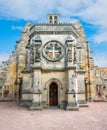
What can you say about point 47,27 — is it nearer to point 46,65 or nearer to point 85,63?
point 46,65

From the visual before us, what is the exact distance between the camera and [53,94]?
18.6 m

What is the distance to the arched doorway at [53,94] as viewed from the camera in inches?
725

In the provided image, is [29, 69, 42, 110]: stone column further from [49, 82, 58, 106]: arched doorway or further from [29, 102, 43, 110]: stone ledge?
[49, 82, 58, 106]: arched doorway

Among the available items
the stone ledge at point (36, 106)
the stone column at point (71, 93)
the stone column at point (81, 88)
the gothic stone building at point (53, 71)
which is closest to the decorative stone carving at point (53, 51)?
the gothic stone building at point (53, 71)

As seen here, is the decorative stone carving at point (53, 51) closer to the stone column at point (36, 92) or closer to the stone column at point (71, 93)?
the stone column at point (36, 92)

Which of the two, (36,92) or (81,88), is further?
(81,88)

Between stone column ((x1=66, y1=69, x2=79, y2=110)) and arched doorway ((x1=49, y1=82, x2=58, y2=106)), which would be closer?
stone column ((x1=66, y1=69, x2=79, y2=110))

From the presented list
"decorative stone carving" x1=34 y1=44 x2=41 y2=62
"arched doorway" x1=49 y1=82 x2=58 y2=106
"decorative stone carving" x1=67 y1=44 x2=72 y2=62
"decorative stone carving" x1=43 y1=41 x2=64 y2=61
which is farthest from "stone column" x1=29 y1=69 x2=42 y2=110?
"decorative stone carving" x1=67 y1=44 x2=72 y2=62

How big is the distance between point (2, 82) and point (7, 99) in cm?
277

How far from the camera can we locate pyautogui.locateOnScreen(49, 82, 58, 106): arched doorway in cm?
1842

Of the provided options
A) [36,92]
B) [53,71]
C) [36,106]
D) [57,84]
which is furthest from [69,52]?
[36,106]

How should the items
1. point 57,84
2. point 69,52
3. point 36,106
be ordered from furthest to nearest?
point 69,52 → point 57,84 → point 36,106

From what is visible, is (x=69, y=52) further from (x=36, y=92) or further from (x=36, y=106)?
(x=36, y=106)

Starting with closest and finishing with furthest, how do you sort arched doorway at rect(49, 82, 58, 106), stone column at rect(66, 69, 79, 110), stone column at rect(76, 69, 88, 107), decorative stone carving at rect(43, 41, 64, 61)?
stone column at rect(66, 69, 79, 110)
arched doorway at rect(49, 82, 58, 106)
decorative stone carving at rect(43, 41, 64, 61)
stone column at rect(76, 69, 88, 107)
